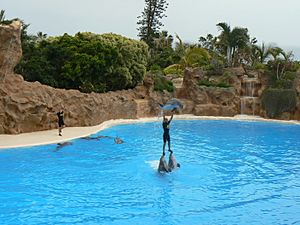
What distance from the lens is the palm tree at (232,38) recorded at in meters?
36.0

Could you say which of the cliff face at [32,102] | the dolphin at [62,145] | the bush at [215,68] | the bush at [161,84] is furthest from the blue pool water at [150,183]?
the bush at [215,68]

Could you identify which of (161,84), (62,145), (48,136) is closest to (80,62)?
(161,84)

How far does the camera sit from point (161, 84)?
31422 mm

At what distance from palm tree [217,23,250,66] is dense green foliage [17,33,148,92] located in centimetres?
1074

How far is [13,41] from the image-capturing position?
20.3 metres

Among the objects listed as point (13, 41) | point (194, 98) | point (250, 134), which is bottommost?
point (250, 134)

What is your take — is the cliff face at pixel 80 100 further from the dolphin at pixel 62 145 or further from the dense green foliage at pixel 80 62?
the dolphin at pixel 62 145

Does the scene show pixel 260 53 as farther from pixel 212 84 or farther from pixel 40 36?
pixel 40 36

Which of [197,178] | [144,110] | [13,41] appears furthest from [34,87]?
[197,178]

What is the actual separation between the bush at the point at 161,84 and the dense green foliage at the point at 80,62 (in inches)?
94.6

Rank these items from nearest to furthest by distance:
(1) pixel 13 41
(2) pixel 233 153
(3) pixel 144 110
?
(2) pixel 233 153 < (1) pixel 13 41 < (3) pixel 144 110

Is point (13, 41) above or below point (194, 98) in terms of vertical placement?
above

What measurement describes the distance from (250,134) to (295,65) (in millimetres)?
→ 12632

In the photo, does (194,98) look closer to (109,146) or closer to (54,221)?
(109,146)
